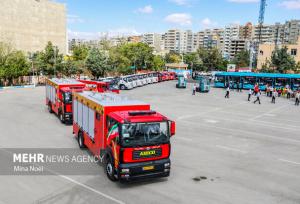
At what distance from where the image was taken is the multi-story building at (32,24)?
8088cm

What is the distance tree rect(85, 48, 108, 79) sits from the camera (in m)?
58.6

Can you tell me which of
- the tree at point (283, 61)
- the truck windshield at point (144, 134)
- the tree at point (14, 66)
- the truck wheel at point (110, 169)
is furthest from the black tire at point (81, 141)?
the tree at point (283, 61)

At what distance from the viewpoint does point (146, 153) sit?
10.2 m

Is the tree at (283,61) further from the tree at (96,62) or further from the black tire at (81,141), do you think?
the black tire at (81,141)

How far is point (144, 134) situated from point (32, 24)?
298ft

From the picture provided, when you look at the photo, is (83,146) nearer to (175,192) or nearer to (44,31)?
(175,192)

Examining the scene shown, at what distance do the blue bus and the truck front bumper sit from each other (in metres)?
36.9

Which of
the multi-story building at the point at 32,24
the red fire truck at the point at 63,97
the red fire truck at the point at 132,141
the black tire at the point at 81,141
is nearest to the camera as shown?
the red fire truck at the point at 132,141

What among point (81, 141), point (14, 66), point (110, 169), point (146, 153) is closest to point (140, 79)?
point (14, 66)

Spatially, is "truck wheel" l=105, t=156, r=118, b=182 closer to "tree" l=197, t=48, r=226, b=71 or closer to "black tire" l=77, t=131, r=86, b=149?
"black tire" l=77, t=131, r=86, b=149

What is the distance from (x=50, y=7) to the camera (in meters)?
95.9

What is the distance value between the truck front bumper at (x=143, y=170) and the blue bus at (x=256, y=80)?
36884 mm

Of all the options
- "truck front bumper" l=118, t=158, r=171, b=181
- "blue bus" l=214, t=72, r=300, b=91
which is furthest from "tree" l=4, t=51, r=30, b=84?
"truck front bumper" l=118, t=158, r=171, b=181

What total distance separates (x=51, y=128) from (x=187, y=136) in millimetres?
8880
